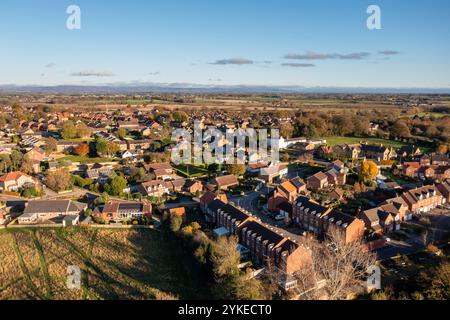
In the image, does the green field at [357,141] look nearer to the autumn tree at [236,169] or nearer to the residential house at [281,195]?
the autumn tree at [236,169]

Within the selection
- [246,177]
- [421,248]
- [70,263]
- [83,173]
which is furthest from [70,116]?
[421,248]

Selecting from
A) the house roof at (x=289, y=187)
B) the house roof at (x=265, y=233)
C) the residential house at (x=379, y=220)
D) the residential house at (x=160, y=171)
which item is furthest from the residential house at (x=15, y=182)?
the residential house at (x=379, y=220)

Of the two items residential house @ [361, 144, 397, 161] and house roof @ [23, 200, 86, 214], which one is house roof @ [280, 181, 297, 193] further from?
residential house @ [361, 144, 397, 161]

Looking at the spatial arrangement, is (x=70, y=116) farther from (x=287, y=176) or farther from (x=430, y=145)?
(x=430, y=145)

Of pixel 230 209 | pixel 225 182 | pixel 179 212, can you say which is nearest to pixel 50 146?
pixel 225 182

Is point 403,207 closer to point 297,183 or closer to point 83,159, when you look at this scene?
point 297,183

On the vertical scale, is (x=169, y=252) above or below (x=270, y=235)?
below
